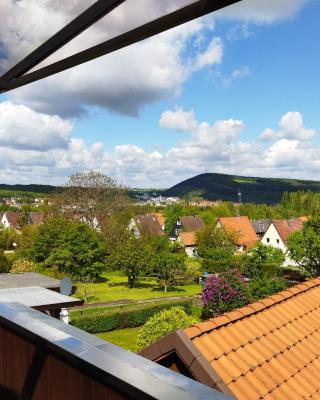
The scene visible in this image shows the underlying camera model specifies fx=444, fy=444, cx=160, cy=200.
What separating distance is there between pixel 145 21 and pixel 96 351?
1.06 meters

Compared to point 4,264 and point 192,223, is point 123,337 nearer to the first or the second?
point 4,264

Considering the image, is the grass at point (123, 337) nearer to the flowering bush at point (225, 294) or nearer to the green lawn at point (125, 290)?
the flowering bush at point (225, 294)

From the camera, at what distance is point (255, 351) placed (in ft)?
15.0

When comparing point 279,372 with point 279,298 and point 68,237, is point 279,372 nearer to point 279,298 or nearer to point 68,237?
point 279,298

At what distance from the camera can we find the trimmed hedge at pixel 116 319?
68.2ft

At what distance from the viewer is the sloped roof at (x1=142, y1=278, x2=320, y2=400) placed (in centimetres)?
402

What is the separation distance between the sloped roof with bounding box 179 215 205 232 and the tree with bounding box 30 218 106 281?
27751 millimetres

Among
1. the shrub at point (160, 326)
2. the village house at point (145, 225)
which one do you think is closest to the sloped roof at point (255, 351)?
the shrub at point (160, 326)

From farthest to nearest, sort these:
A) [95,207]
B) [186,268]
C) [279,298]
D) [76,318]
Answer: [95,207], [186,268], [76,318], [279,298]

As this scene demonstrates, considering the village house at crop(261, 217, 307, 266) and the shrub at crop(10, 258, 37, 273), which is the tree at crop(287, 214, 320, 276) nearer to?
the village house at crop(261, 217, 307, 266)

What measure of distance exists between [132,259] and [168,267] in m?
2.69

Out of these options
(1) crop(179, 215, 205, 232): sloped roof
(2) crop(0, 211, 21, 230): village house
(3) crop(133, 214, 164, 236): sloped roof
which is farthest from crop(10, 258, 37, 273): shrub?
(2) crop(0, 211, 21, 230): village house

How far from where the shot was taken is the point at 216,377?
3.91m

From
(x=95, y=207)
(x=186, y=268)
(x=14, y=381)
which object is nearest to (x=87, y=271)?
(x=186, y=268)
